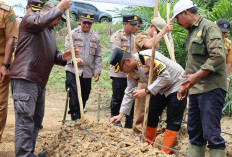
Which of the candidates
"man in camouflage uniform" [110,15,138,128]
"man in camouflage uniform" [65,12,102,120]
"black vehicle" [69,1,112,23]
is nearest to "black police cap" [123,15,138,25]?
"man in camouflage uniform" [110,15,138,128]

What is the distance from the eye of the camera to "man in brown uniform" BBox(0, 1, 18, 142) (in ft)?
12.8

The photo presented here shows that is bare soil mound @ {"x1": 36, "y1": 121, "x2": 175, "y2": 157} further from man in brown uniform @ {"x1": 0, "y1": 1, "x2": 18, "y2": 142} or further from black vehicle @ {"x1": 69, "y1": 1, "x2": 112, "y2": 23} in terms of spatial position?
black vehicle @ {"x1": 69, "y1": 1, "x2": 112, "y2": 23}

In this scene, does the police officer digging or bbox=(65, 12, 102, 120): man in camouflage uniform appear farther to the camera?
bbox=(65, 12, 102, 120): man in camouflage uniform

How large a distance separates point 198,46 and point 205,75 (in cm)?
32

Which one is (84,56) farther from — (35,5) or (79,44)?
(35,5)

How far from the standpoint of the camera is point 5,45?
13.5ft

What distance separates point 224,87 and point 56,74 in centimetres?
884

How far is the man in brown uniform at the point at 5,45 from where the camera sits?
390cm

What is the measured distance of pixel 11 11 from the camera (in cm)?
403

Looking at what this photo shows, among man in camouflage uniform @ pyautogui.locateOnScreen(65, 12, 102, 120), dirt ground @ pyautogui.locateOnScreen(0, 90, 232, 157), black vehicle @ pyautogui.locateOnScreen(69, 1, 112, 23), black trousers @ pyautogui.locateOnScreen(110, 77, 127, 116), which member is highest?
black vehicle @ pyautogui.locateOnScreen(69, 1, 112, 23)

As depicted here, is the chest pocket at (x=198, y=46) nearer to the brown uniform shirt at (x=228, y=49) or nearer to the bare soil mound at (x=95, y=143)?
the bare soil mound at (x=95, y=143)

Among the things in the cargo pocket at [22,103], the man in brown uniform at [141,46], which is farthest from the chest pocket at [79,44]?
the cargo pocket at [22,103]

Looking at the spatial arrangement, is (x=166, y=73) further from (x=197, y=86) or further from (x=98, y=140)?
(x=98, y=140)

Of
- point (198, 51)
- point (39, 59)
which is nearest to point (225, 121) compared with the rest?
point (198, 51)
